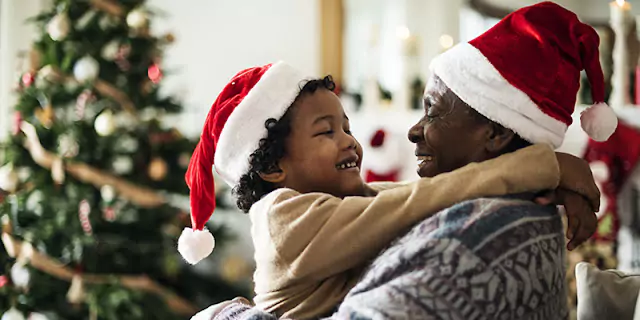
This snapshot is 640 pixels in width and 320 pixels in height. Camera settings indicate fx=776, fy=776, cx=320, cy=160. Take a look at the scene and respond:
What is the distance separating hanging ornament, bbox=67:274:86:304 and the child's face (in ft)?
6.73

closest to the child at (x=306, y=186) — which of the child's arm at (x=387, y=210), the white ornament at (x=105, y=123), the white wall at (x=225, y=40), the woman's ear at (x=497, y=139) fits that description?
the child's arm at (x=387, y=210)

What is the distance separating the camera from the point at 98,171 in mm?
3414

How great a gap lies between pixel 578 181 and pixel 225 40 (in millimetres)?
3714

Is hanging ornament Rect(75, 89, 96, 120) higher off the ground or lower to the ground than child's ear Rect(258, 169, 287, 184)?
lower

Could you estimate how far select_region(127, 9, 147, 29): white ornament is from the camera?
3457mm

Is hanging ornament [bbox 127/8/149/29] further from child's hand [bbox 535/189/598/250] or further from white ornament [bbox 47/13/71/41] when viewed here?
child's hand [bbox 535/189/598/250]

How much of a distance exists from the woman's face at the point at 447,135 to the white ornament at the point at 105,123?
7.10ft

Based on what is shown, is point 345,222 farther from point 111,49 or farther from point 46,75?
point 111,49

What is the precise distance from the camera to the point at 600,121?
1400mm

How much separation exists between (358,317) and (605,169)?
8.19ft

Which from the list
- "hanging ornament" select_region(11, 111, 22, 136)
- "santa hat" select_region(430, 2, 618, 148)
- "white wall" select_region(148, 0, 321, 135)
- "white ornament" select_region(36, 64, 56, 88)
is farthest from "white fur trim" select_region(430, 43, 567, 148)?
"white wall" select_region(148, 0, 321, 135)

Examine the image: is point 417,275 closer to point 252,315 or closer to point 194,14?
point 252,315

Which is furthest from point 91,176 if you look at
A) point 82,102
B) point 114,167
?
point 82,102

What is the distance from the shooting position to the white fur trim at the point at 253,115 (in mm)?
1531
